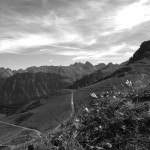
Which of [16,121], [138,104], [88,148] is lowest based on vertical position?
[16,121]

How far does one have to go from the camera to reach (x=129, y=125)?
5.34 meters

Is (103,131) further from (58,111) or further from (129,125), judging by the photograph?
(58,111)

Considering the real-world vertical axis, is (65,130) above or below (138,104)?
below

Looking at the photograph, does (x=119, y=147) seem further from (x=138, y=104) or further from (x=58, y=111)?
(x=58, y=111)

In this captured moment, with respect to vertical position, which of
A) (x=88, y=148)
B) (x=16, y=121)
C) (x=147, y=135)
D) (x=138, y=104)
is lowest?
(x=16, y=121)

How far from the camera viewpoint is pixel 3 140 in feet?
408

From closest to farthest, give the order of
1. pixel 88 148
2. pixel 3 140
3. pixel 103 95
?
pixel 88 148 → pixel 103 95 → pixel 3 140

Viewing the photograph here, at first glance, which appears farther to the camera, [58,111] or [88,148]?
[58,111]

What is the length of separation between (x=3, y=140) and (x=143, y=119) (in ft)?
422

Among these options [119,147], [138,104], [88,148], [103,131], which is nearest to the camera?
[119,147]

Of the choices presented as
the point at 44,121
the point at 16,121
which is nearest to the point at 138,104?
the point at 44,121

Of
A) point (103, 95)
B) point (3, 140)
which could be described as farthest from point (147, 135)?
point (3, 140)

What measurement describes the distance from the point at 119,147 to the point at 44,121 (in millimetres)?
140415

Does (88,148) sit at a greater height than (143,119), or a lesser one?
lesser
